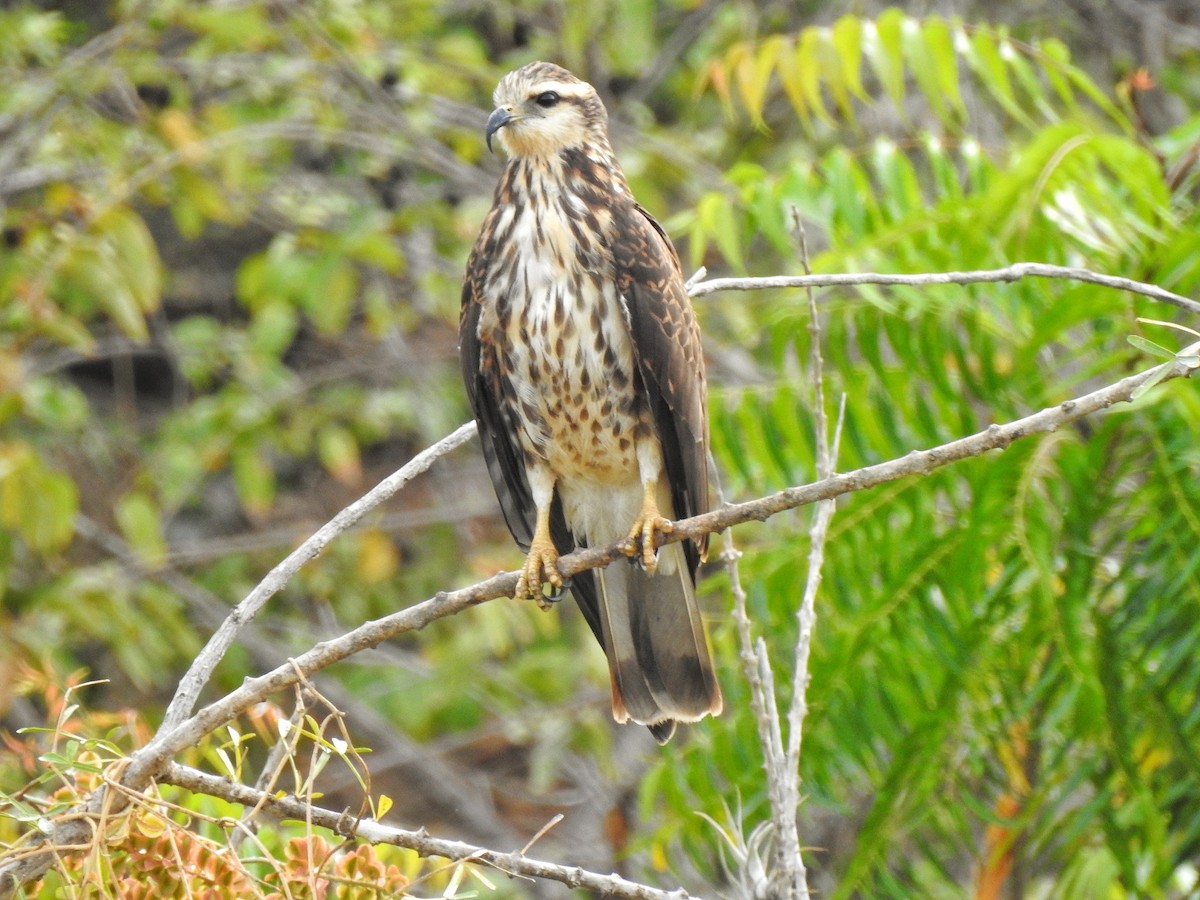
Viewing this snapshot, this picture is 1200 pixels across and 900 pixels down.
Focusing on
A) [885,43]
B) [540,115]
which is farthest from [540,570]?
[885,43]

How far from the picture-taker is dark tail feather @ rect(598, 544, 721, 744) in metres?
3.52

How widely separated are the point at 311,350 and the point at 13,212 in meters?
2.35

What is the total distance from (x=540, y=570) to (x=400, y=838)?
133 cm

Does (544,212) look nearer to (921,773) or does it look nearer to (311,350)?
(921,773)

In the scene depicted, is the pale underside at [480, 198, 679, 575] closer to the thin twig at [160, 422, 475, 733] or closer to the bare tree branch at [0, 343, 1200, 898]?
the thin twig at [160, 422, 475, 733]

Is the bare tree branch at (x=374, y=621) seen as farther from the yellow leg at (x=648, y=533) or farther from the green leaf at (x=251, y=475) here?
the green leaf at (x=251, y=475)

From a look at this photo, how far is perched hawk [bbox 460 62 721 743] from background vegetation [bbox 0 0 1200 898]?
30 centimetres

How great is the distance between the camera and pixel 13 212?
5520mm

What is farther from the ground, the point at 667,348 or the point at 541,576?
the point at 667,348

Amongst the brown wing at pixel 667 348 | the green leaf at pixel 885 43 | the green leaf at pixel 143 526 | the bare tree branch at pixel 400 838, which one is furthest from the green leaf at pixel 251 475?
the bare tree branch at pixel 400 838

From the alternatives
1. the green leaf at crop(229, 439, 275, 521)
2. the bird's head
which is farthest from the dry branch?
the green leaf at crop(229, 439, 275, 521)

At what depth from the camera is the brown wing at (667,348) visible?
3406 mm

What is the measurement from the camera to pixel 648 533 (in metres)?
3.37

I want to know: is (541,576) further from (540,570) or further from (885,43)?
(885,43)
